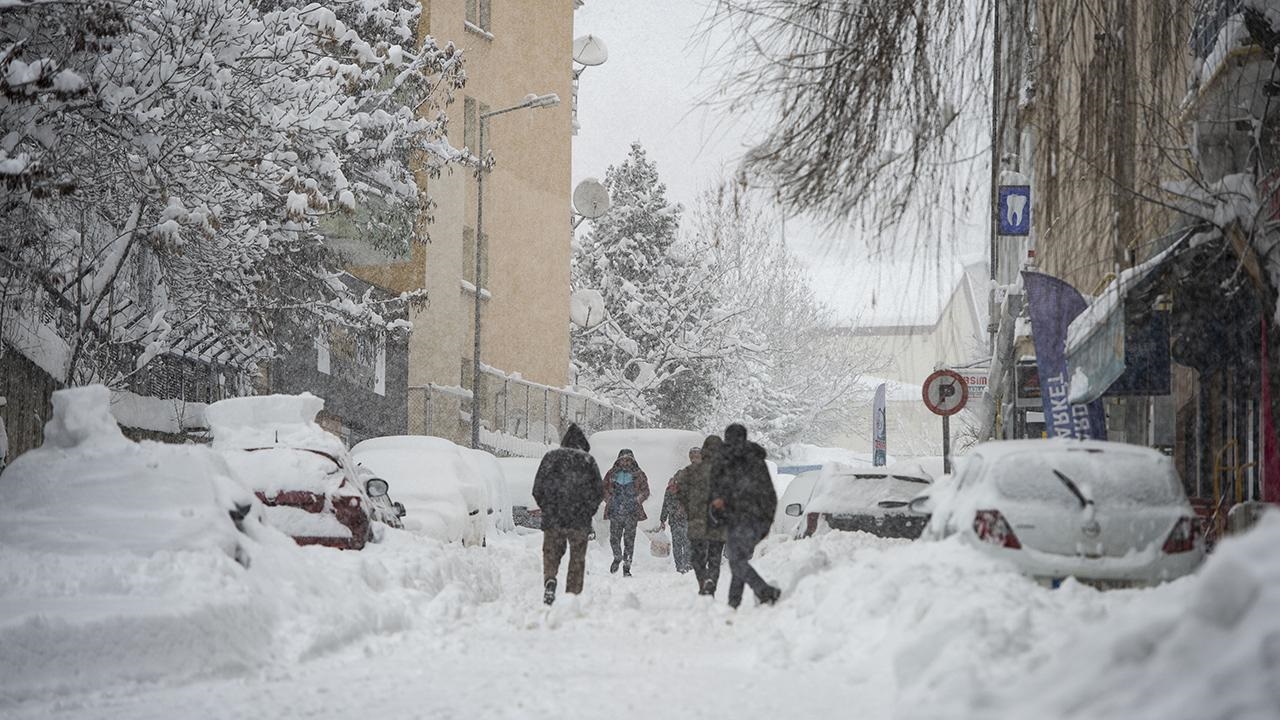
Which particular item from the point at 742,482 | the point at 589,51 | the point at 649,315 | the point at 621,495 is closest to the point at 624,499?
the point at 621,495

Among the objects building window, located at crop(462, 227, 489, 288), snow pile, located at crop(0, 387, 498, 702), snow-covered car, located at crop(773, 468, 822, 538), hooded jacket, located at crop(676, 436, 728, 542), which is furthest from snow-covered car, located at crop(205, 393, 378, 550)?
building window, located at crop(462, 227, 489, 288)

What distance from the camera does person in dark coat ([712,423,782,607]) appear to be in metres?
12.4

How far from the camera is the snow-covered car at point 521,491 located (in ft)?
84.0

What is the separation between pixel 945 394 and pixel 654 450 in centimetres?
674

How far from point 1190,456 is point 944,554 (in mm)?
11583

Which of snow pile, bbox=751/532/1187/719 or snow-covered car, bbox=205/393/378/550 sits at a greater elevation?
snow-covered car, bbox=205/393/378/550

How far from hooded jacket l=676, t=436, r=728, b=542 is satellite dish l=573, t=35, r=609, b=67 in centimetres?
3718

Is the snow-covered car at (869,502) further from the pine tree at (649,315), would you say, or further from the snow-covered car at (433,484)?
the pine tree at (649,315)

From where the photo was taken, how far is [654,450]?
25.1 m

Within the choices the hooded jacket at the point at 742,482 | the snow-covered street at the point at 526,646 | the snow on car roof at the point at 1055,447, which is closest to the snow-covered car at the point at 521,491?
the hooded jacket at the point at 742,482

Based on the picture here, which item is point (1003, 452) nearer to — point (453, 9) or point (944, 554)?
point (944, 554)

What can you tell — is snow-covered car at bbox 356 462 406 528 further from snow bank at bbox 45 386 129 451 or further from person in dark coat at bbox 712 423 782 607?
snow bank at bbox 45 386 129 451

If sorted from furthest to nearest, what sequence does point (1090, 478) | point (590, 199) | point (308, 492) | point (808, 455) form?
point (808, 455), point (590, 199), point (308, 492), point (1090, 478)

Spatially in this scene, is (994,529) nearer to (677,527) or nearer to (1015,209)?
(677,527)
